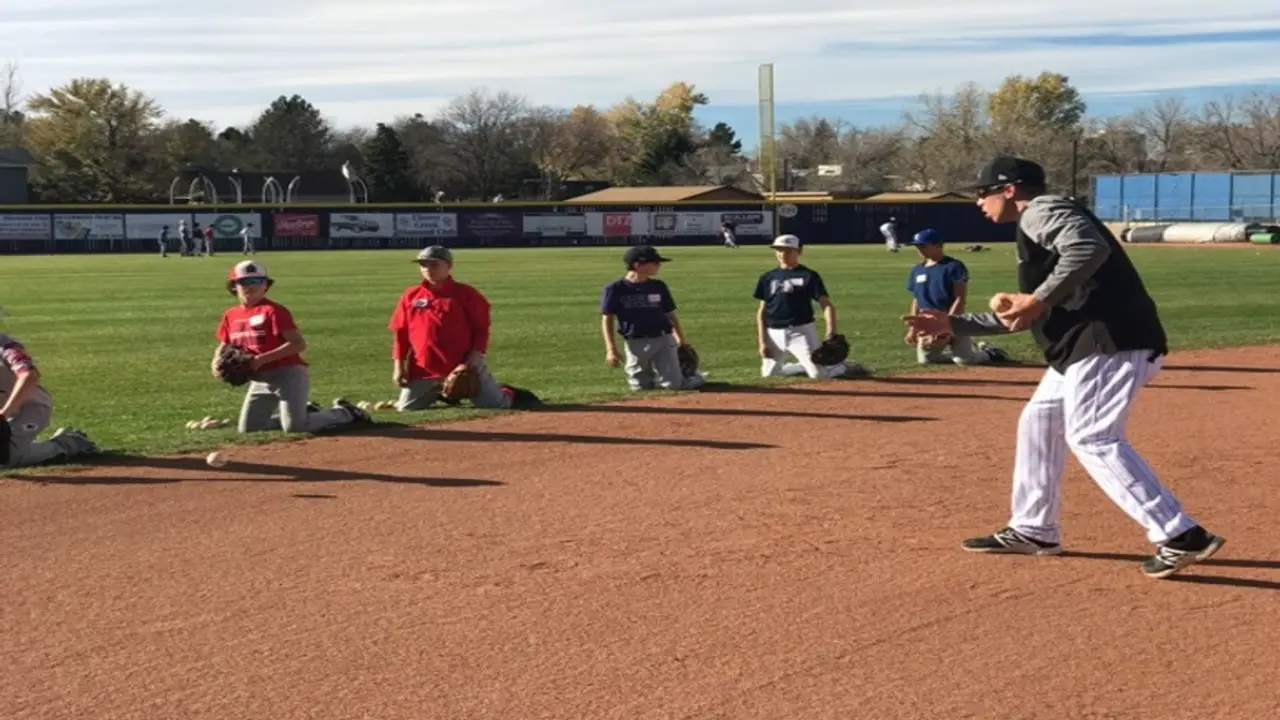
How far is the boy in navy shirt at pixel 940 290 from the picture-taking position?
44.1ft

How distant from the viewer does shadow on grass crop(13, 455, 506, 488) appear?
8.02 metres

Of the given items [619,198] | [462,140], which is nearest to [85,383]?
[619,198]

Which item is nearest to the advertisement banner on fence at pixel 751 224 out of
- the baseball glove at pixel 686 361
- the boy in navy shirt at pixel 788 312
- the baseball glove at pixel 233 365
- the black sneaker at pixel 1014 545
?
the boy in navy shirt at pixel 788 312

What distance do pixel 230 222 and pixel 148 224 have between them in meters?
3.27

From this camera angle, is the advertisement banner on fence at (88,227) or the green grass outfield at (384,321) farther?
the advertisement banner on fence at (88,227)

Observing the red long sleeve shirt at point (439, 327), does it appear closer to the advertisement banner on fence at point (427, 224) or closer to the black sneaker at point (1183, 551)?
the black sneaker at point (1183, 551)

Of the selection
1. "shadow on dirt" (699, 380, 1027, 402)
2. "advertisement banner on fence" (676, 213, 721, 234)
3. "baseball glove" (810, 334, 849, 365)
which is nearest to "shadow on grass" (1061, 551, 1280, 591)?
"shadow on dirt" (699, 380, 1027, 402)

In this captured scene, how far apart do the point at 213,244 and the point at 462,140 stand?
173 feet

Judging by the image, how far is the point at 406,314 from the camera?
11094 mm

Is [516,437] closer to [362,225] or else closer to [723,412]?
[723,412]

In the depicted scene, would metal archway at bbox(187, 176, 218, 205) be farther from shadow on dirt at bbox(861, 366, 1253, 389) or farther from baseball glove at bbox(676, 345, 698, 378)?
shadow on dirt at bbox(861, 366, 1253, 389)

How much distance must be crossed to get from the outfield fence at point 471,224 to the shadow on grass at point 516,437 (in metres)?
45.2

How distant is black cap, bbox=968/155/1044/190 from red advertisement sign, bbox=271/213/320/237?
55681mm

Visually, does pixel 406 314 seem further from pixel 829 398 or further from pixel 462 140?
pixel 462 140
